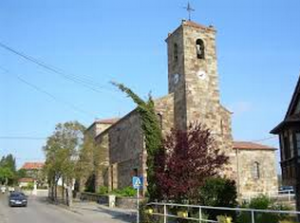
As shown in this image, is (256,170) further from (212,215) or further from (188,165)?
(212,215)

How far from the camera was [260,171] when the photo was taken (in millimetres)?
54156

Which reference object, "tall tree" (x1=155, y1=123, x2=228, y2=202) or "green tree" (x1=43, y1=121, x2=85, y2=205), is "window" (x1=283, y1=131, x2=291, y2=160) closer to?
"tall tree" (x1=155, y1=123, x2=228, y2=202)

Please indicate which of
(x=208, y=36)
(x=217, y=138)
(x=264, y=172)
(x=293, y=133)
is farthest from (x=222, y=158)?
(x=264, y=172)

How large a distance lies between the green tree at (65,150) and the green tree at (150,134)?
18.8m

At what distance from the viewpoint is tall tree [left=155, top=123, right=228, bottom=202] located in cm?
2203

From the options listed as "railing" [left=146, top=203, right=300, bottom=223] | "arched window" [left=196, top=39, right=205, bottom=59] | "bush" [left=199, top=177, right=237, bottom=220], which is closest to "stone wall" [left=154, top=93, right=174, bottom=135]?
"arched window" [left=196, top=39, right=205, bottom=59]

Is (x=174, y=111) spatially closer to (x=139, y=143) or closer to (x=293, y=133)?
(x=139, y=143)

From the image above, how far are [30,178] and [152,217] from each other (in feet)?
381

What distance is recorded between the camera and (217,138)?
42.1m

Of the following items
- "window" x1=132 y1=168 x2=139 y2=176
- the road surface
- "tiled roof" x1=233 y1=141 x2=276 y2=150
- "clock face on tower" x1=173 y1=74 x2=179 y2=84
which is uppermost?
"clock face on tower" x1=173 y1=74 x2=179 y2=84

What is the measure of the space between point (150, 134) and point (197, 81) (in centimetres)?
1572

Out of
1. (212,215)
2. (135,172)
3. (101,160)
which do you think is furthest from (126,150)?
(212,215)

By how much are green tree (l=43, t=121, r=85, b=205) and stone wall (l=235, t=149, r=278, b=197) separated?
18.1 m

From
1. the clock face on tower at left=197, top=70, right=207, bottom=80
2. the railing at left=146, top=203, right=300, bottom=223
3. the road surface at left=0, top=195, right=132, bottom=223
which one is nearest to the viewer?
the railing at left=146, top=203, right=300, bottom=223
